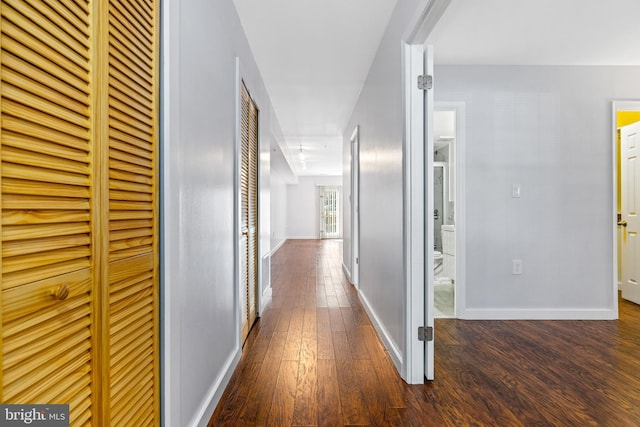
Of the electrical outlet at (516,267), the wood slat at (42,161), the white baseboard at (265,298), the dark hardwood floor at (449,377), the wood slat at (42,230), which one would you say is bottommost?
the dark hardwood floor at (449,377)

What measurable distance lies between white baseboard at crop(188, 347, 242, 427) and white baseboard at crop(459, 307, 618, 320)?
2.22 meters

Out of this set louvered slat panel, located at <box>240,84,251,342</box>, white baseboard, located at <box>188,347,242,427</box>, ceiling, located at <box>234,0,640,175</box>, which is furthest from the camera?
louvered slat panel, located at <box>240,84,251,342</box>

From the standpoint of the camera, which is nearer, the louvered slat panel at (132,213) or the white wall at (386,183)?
the louvered slat panel at (132,213)

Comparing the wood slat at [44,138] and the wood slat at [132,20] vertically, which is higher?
the wood slat at [132,20]

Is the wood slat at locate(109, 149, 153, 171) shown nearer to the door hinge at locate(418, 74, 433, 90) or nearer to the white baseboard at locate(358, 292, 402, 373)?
the door hinge at locate(418, 74, 433, 90)

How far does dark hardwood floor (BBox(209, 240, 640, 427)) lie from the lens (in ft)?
5.76

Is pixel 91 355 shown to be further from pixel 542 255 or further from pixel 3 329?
pixel 542 255

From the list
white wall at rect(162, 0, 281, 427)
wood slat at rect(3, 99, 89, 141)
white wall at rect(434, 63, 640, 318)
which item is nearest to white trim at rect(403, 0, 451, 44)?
white wall at rect(162, 0, 281, 427)

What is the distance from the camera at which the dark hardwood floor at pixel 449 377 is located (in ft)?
5.76

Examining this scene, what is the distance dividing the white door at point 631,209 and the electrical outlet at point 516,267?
1.63m

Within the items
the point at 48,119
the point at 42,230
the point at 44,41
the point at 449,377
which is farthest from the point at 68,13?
the point at 449,377

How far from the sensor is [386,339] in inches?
104

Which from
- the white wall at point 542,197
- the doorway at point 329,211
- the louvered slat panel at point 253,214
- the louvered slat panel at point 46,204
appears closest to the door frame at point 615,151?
the white wall at point 542,197

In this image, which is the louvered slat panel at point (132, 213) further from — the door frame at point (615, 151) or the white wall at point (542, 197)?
the door frame at point (615, 151)
